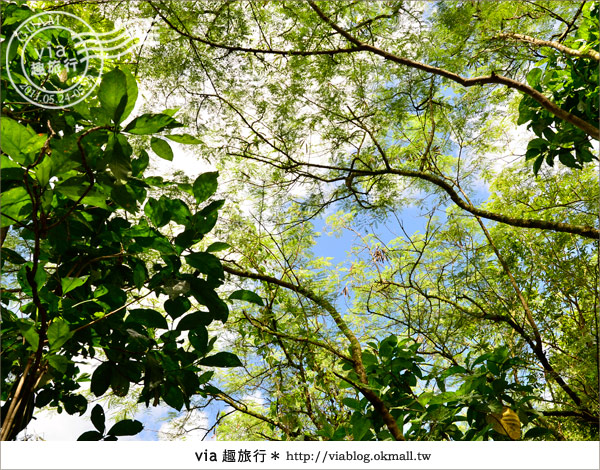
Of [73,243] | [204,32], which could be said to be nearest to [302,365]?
[73,243]

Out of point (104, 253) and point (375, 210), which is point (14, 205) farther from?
point (375, 210)

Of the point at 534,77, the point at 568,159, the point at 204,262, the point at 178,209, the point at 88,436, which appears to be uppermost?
the point at 534,77

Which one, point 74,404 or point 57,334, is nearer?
point 57,334

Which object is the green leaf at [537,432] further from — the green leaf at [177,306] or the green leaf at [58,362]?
the green leaf at [58,362]

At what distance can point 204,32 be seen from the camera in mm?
1855

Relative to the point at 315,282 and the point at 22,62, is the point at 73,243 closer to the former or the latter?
the point at 22,62

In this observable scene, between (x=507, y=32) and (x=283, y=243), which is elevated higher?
(x=507, y=32)

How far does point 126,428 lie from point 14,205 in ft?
1.47

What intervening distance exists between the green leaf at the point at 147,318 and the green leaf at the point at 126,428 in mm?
190

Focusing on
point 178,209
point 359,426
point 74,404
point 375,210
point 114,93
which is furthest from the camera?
point 375,210

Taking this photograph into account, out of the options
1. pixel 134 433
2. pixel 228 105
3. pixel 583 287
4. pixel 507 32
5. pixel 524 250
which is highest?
pixel 228 105

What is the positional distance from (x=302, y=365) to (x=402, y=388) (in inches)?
27.2

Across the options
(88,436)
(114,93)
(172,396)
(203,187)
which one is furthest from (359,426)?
(114,93)

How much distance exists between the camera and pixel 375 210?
6.85ft
